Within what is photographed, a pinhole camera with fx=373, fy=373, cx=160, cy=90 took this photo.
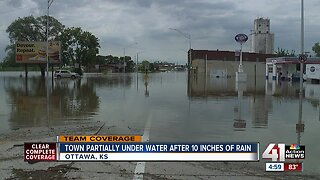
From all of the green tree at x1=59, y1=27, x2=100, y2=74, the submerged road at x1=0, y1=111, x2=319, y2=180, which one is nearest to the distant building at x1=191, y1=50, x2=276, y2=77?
the green tree at x1=59, y1=27, x2=100, y2=74

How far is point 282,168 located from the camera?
545 cm

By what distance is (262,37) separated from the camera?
130 m

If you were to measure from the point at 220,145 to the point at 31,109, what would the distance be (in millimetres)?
14405

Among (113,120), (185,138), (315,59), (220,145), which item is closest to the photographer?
(220,145)

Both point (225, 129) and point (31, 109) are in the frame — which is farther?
point (31, 109)

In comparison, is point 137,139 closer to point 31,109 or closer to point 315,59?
point 31,109

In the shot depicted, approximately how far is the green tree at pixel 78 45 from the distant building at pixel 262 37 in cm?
6514

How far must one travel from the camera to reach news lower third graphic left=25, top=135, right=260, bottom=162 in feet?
17.3

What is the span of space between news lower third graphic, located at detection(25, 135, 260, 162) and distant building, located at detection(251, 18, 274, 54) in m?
126

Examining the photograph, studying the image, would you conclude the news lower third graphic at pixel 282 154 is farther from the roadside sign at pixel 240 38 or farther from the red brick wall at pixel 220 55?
the red brick wall at pixel 220 55

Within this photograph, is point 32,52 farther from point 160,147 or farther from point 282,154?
point 282,154

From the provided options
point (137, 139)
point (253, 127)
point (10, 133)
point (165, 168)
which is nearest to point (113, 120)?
point (10, 133)

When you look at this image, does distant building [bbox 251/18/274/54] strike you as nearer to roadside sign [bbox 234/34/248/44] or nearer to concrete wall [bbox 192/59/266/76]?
concrete wall [bbox 192/59/266/76]

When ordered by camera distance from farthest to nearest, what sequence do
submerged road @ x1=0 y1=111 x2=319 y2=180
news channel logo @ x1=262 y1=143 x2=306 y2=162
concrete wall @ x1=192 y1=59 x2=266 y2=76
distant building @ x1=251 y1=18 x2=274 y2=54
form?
distant building @ x1=251 y1=18 x2=274 y2=54, concrete wall @ x1=192 y1=59 x2=266 y2=76, submerged road @ x1=0 y1=111 x2=319 y2=180, news channel logo @ x1=262 y1=143 x2=306 y2=162
